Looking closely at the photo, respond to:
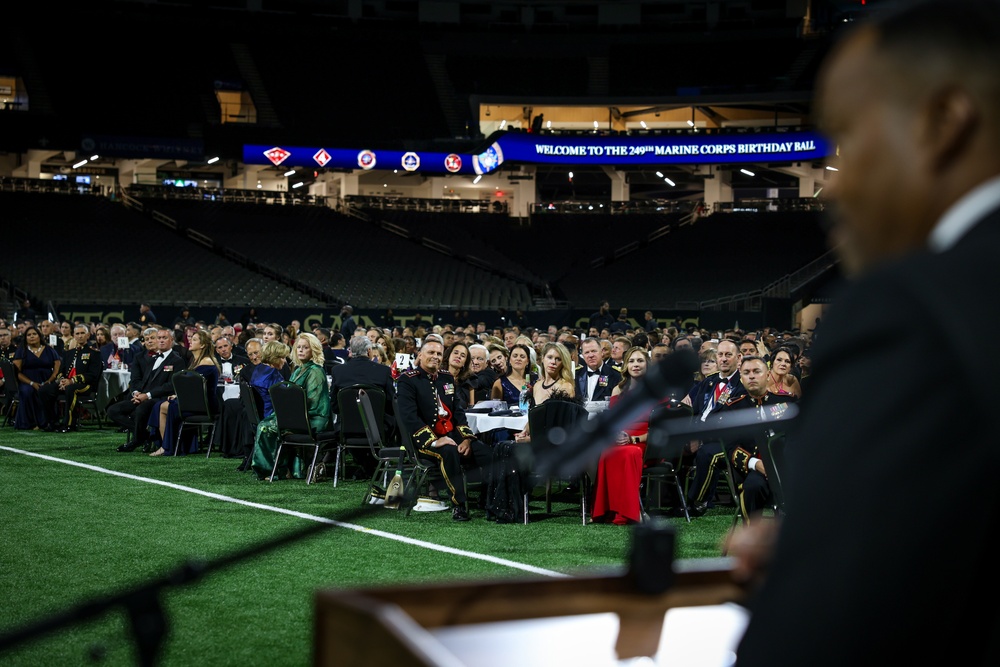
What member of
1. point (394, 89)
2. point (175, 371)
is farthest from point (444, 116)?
point (175, 371)

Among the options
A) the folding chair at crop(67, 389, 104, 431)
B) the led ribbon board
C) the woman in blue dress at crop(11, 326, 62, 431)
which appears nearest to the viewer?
the woman in blue dress at crop(11, 326, 62, 431)

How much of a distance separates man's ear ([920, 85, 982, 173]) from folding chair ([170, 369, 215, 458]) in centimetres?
1297

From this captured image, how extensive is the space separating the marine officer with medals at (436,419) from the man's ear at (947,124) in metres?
8.66

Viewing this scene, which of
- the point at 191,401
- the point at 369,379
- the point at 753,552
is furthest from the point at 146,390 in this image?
the point at 753,552

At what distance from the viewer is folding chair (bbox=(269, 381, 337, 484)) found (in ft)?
36.6

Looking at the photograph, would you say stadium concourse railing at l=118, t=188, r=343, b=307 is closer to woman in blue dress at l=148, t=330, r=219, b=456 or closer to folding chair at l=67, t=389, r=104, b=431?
folding chair at l=67, t=389, r=104, b=431

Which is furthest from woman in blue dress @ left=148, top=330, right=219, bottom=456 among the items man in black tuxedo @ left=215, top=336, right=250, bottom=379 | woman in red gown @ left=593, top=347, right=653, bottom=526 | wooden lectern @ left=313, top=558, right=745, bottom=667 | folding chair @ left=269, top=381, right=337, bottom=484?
wooden lectern @ left=313, top=558, right=745, bottom=667

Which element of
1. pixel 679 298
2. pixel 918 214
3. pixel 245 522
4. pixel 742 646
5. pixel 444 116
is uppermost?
pixel 444 116

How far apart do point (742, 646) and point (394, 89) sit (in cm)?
4484

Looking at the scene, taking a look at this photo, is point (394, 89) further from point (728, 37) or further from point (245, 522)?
point (245, 522)

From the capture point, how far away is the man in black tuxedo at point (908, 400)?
815 mm

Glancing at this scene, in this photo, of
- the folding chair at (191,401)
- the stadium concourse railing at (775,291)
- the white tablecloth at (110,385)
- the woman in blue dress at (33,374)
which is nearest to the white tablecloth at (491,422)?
the folding chair at (191,401)

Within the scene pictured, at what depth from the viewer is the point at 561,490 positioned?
11.1 m

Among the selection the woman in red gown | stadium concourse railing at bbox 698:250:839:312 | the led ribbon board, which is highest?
the led ribbon board
